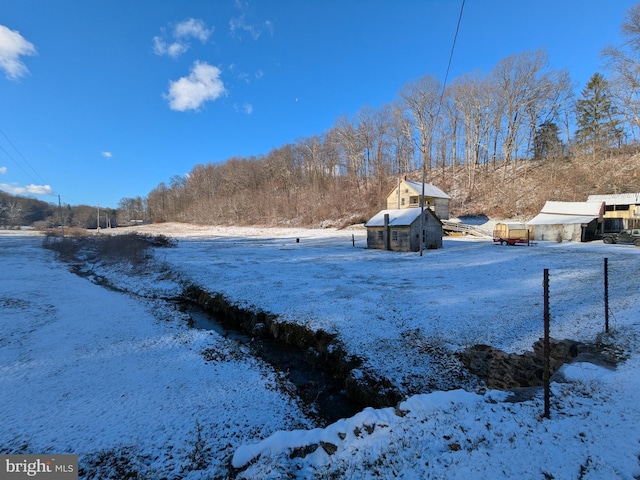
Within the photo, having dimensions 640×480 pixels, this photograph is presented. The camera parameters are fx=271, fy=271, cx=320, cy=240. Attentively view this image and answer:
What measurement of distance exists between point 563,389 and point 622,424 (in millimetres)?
896

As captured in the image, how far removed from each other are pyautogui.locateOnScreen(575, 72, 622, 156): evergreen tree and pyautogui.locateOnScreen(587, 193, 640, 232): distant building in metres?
16.4

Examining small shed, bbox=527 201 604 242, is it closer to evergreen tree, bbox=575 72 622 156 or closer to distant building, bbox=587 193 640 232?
distant building, bbox=587 193 640 232

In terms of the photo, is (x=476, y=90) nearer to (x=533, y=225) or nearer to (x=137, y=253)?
(x=533, y=225)

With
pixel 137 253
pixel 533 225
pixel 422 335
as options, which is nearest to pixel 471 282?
pixel 422 335

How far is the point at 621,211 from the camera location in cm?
3034

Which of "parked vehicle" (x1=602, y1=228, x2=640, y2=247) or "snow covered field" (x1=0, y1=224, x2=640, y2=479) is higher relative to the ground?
"parked vehicle" (x1=602, y1=228, x2=640, y2=247)

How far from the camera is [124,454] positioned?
443 centimetres

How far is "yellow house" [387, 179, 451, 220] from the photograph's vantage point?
4284 cm

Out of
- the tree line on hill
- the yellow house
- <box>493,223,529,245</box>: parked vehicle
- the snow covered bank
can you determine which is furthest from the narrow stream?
the tree line on hill

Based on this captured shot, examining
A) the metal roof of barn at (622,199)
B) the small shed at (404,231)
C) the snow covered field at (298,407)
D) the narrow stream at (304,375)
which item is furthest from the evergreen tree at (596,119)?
the narrow stream at (304,375)

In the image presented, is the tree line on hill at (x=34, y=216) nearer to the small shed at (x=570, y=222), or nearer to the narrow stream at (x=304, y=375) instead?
the narrow stream at (x=304, y=375)

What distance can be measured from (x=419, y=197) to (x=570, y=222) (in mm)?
18910

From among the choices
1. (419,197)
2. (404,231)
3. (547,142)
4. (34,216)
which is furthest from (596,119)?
(34,216)

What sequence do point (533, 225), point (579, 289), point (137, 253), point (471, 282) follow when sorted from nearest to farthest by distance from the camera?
point (579, 289) < point (471, 282) < point (137, 253) < point (533, 225)
